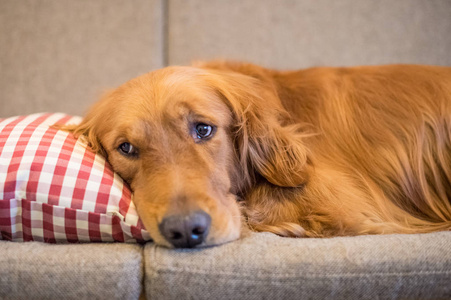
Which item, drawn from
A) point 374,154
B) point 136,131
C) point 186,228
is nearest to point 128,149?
point 136,131

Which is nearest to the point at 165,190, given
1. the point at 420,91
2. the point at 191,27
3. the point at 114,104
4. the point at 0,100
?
the point at 114,104

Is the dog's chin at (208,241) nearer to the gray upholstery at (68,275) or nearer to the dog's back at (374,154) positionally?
the gray upholstery at (68,275)

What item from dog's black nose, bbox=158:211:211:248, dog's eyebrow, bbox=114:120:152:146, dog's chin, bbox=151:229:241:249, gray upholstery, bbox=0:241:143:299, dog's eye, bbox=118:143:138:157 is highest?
dog's eyebrow, bbox=114:120:152:146

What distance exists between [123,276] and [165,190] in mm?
284

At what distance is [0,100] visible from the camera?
280cm

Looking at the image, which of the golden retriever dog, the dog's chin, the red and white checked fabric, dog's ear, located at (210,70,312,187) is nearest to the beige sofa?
the golden retriever dog

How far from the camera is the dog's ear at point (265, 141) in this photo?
152cm

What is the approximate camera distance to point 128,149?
1.45 meters

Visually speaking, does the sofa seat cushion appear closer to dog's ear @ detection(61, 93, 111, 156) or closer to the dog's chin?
the dog's chin

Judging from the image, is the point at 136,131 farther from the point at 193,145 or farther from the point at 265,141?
the point at 265,141

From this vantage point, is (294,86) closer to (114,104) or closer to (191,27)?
(114,104)

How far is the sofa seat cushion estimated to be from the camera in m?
1.10

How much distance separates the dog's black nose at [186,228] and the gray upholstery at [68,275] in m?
0.14

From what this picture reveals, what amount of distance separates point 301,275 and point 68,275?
0.67 m
